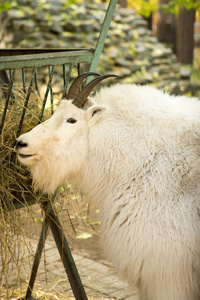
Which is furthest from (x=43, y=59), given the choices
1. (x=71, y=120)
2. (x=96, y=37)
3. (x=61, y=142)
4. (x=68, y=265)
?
(x=96, y=37)

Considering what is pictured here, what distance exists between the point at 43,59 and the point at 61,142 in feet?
1.84

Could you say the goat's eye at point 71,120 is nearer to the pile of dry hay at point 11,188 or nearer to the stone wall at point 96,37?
the pile of dry hay at point 11,188

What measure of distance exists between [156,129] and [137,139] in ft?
0.44

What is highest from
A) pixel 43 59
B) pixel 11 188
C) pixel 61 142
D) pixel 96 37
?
pixel 96 37

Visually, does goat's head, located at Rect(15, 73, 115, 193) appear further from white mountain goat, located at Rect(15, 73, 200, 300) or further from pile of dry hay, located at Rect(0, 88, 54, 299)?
pile of dry hay, located at Rect(0, 88, 54, 299)

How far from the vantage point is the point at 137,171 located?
267 centimetres

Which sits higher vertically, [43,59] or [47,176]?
[43,59]

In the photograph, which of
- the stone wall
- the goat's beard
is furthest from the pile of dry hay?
the stone wall

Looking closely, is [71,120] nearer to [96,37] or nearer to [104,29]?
[104,29]

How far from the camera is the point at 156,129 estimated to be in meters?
2.73

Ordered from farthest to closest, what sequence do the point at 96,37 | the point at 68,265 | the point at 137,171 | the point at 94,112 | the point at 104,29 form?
the point at 96,37 < the point at 104,29 < the point at 68,265 < the point at 94,112 < the point at 137,171

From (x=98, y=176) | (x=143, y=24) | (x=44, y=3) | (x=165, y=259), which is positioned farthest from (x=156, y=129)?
(x=143, y=24)

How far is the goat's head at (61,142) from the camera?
8.77 feet

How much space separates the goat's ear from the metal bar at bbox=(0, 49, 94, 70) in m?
0.43
